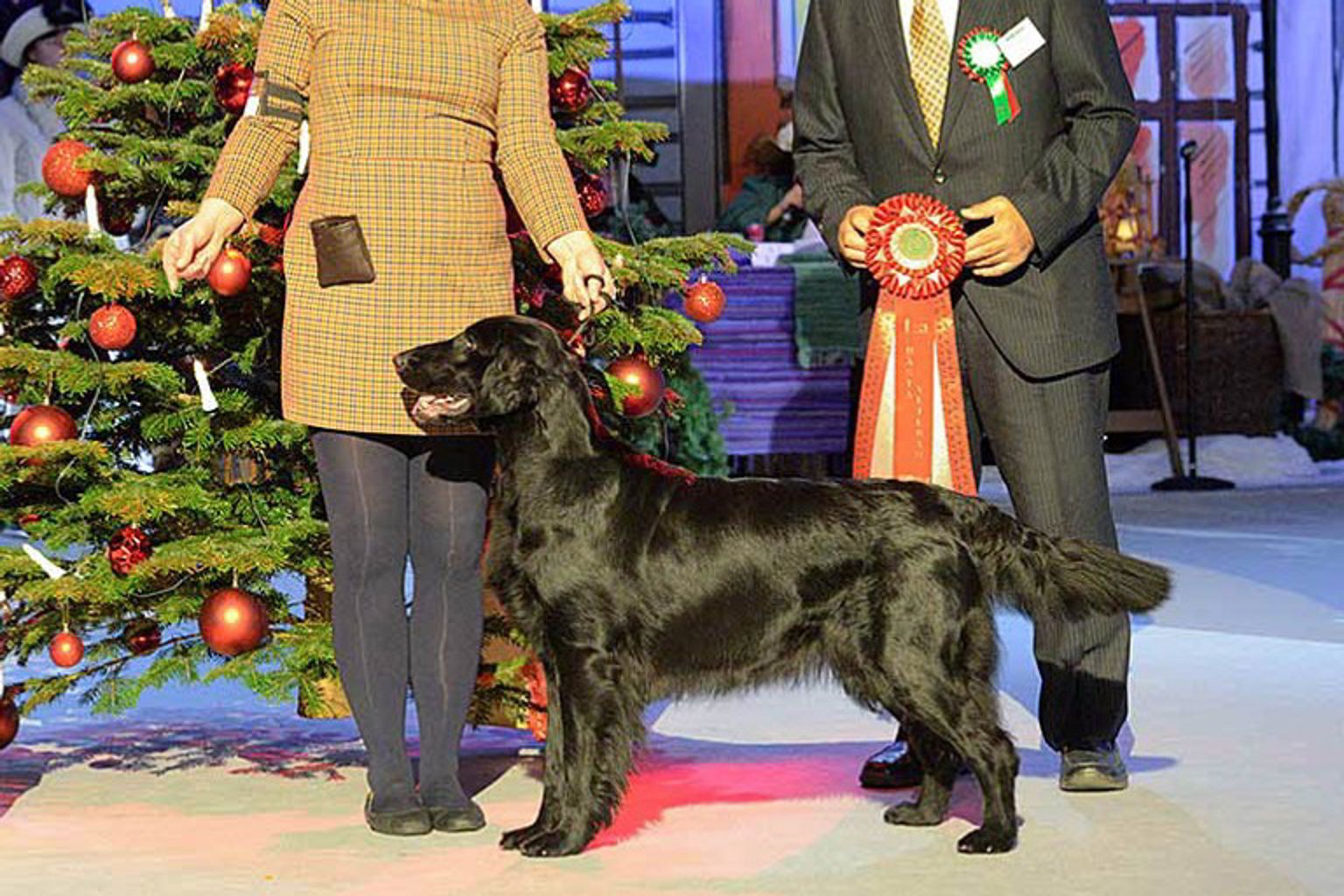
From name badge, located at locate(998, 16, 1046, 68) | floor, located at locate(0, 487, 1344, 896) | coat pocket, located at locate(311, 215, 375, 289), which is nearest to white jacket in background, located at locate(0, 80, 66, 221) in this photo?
floor, located at locate(0, 487, 1344, 896)

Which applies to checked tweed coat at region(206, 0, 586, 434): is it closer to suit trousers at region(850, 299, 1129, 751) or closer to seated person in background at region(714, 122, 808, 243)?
suit trousers at region(850, 299, 1129, 751)

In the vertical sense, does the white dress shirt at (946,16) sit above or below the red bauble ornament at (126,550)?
above

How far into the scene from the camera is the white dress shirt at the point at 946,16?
3143 millimetres

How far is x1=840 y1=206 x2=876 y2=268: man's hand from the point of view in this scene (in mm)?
3156

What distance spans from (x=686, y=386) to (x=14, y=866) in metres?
4.57

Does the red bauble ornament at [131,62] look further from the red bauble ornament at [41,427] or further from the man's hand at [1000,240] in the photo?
the man's hand at [1000,240]

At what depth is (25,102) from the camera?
7824mm

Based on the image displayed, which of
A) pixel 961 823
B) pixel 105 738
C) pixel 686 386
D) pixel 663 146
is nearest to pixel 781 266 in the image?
pixel 686 386

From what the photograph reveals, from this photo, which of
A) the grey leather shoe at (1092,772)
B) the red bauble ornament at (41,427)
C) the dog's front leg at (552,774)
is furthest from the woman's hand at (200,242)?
the grey leather shoe at (1092,772)

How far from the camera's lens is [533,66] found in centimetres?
299

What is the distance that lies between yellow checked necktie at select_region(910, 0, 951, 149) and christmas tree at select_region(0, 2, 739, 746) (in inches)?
18.2

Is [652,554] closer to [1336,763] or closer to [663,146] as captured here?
[1336,763]

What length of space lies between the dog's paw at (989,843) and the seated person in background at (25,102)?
17.7ft

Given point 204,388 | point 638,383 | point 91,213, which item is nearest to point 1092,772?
point 638,383
